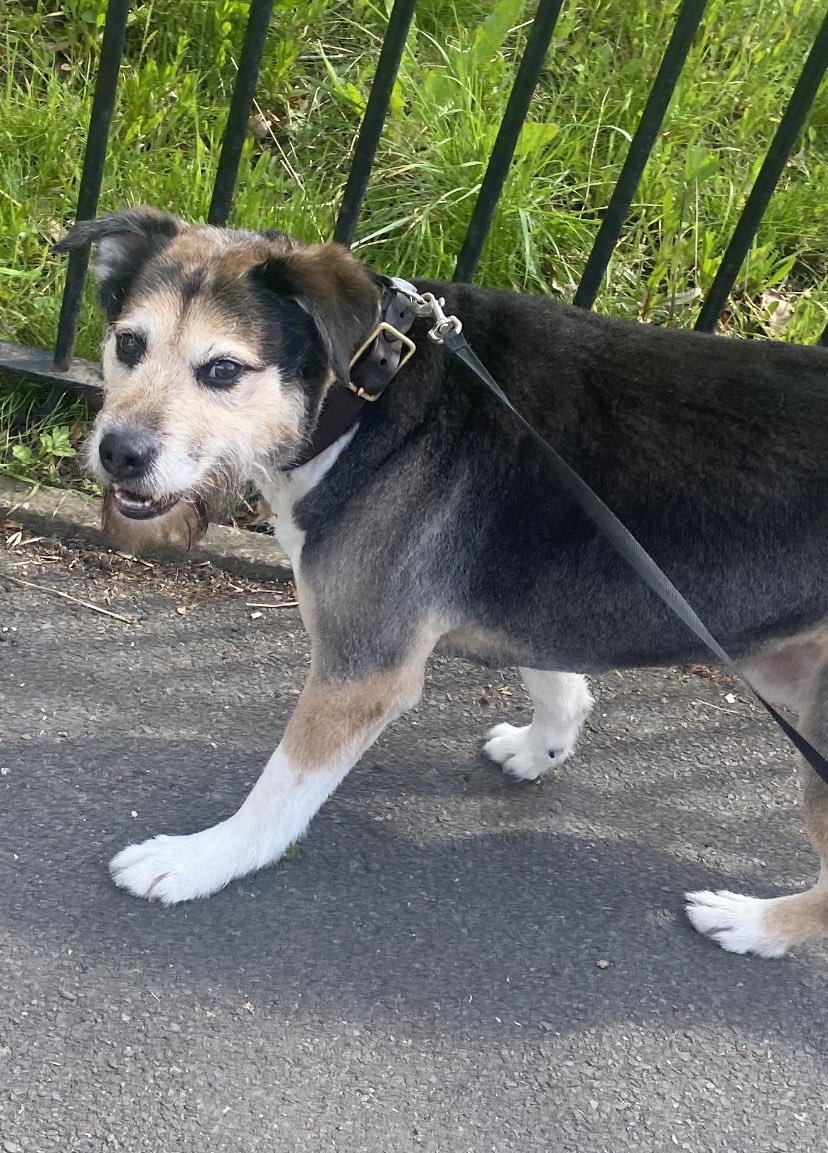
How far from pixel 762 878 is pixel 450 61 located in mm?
3517

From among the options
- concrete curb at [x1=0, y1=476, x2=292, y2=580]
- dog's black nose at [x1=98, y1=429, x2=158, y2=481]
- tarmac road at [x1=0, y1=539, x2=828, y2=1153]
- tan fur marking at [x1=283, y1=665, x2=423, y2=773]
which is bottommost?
tarmac road at [x1=0, y1=539, x2=828, y2=1153]

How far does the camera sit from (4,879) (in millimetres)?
2543

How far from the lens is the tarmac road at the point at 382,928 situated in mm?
2260

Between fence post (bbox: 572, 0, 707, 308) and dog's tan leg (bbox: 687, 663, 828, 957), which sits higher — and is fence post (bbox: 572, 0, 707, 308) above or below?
above

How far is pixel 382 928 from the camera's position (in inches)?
104

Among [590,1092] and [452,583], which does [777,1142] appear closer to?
[590,1092]

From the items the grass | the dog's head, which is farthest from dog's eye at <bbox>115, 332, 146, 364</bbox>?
the grass

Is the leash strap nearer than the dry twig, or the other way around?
the leash strap

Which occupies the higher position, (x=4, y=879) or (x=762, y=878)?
(x=762, y=878)

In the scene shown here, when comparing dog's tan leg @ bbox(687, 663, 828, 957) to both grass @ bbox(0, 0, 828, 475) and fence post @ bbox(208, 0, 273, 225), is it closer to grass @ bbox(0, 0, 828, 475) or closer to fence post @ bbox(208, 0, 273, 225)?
grass @ bbox(0, 0, 828, 475)

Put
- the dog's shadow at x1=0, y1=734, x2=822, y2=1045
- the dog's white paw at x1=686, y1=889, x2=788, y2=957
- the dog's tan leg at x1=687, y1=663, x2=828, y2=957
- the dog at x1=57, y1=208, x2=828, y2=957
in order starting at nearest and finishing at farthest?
1. the dog at x1=57, y1=208, x2=828, y2=957
2. the dog's shadow at x1=0, y1=734, x2=822, y2=1045
3. the dog's tan leg at x1=687, y1=663, x2=828, y2=957
4. the dog's white paw at x1=686, y1=889, x2=788, y2=957

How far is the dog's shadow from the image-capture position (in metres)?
2.48

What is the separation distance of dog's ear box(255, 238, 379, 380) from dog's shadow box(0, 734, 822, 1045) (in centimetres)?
134

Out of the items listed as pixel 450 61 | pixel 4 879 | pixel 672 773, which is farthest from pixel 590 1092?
pixel 450 61
